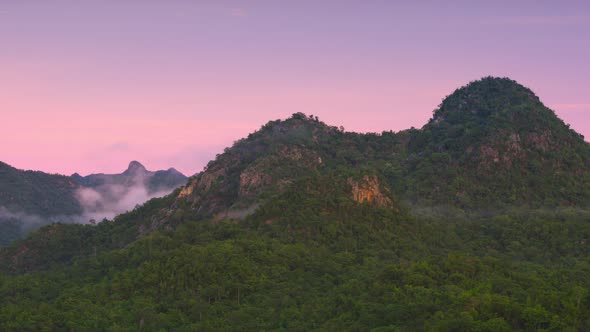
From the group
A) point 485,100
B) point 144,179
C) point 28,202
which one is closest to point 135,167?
point 144,179

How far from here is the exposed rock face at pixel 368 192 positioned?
206 feet

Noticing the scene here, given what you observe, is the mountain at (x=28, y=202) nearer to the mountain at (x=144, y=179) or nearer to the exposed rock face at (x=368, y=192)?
the mountain at (x=144, y=179)

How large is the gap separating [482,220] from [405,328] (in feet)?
102

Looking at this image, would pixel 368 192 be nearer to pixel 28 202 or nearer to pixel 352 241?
pixel 352 241

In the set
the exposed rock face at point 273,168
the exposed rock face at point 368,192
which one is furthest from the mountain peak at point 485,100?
→ the exposed rock face at point 368,192

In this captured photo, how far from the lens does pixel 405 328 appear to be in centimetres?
3678

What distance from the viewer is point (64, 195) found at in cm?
15375

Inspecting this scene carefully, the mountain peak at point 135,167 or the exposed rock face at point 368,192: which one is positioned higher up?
the mountain peak at point 135,167

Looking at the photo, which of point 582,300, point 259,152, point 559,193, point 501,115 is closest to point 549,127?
point 501,115

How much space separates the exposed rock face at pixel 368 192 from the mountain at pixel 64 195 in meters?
79.9

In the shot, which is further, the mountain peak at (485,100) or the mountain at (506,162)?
the mountain peak at (485,100)

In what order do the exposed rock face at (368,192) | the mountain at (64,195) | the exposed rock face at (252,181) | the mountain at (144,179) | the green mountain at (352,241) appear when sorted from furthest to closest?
the mountain at (144,179)
the mountain at (64,195)
the exposed rock face at (252,181)
the exposed rock face at (368,192)
the green mountain at (352,241)

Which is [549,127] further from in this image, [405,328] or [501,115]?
[405,328]

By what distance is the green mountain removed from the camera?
41.4 meters
